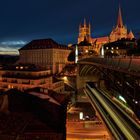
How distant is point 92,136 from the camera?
24.4m

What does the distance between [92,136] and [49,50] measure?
7314cm

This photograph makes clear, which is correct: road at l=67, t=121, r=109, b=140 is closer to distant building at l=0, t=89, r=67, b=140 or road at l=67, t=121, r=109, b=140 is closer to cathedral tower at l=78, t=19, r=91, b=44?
distant building at l=0, t=89, r=67, b=140

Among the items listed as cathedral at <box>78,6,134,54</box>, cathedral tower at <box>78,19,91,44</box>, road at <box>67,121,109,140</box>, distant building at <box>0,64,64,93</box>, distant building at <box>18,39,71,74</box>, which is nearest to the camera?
road at <box>67,121,109,140</box>

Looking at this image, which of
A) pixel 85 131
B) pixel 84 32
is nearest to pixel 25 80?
pixel 85 131

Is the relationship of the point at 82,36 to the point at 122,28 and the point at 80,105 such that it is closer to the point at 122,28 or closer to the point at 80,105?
the point at 122,28

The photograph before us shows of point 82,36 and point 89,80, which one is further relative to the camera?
point 82,36

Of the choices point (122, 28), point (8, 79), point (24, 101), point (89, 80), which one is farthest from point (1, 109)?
point (122, 28)

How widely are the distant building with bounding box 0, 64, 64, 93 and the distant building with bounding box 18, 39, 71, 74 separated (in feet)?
106

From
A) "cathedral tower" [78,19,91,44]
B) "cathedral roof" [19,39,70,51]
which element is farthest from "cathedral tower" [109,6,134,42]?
"cathedral roof" [19,39,70,51]

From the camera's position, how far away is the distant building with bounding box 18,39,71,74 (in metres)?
95.1

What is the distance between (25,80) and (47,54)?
43.5 metres

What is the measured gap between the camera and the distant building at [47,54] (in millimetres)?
95062

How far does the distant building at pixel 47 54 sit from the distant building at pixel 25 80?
32293 millimetres

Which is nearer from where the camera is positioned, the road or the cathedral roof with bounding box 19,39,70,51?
the road
